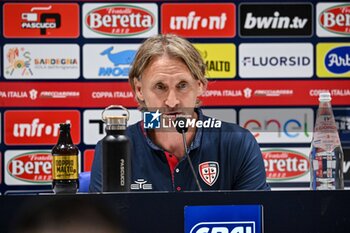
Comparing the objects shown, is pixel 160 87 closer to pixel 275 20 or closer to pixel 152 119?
pixel 152 119

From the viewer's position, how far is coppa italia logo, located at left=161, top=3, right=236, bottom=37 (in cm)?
352

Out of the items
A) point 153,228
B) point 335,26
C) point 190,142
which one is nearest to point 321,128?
point 190,142

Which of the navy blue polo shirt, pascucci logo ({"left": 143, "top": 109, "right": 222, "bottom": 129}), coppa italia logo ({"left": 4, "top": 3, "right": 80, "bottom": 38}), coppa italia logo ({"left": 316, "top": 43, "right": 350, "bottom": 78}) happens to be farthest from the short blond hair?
coppa italia logo ({"left": 316, "top": 43, "right": 350, "bottom": 78})

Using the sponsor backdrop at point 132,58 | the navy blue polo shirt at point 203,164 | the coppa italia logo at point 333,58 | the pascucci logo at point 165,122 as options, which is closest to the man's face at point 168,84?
the navy blue polo shirt at point 203,164

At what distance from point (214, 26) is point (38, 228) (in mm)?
2922

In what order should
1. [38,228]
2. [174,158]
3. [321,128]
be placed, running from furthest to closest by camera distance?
1. [174,158]
2. [321,128]
3. [38,228]

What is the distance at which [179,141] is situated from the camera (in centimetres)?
147

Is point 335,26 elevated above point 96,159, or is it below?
above

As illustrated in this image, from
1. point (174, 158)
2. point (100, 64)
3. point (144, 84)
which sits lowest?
point (174, 158)

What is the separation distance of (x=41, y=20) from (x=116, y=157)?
2.44 meters

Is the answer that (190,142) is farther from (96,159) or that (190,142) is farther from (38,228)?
(38,228)

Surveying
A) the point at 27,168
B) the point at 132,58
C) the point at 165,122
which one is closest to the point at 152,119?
the point at 165,122

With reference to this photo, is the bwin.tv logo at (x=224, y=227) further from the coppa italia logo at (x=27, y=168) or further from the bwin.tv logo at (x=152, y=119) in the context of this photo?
the coppa italia logo at (x=27, y=168)

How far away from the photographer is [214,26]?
3529 mm
